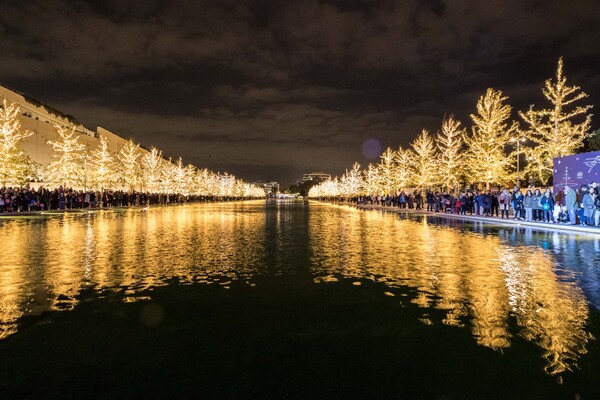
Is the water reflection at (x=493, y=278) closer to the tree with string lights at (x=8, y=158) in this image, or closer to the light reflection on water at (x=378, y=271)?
the light reflection on water at (x=378, y=271)

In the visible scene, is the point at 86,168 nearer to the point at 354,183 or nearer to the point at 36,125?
the point at 36,125

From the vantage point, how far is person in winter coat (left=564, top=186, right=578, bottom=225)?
2452 centimetres

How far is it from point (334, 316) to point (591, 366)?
9.87ft

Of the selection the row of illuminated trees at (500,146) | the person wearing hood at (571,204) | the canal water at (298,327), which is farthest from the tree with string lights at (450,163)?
the canal water at (298,327)

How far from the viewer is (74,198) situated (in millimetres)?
44312

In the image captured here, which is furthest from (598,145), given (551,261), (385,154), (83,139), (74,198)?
(83,139)

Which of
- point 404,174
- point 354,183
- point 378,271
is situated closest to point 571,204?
point 378,271

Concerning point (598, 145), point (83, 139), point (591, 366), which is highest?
point (83, 139)

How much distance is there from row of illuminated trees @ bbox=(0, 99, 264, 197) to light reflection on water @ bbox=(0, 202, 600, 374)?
28.6 m

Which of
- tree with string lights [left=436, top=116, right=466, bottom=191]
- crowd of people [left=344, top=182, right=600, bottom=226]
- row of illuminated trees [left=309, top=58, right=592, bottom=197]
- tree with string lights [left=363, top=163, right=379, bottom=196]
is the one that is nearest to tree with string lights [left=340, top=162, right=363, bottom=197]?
tree with string lights [left=363, top=163, right=379, bottom=196]

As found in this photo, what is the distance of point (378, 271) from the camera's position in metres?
10.3

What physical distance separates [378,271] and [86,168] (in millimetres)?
67001

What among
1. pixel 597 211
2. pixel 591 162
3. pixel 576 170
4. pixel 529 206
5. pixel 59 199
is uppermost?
pixel 591 162

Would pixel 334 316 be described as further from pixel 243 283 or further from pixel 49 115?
pixel 49 115
